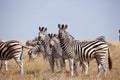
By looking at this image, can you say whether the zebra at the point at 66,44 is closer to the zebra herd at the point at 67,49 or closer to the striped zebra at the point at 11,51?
the zebra herd at the point at 67,49

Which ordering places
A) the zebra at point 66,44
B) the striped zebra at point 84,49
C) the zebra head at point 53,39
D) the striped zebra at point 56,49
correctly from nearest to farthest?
1. the zebra at point 66,44
2. the striped zebra at point 84,49
3. the striped zebra at point 56,49
4. the zebra head at point 53,39

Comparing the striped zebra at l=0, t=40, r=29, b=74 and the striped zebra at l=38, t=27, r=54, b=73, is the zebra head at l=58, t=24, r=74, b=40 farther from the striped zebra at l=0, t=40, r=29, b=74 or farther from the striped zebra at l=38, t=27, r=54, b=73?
the striped zebra at l=0, t=40, r=29, b=74

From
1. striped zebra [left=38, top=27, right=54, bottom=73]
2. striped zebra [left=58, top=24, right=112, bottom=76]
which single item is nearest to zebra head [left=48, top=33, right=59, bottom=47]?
striped zebra [left=38, top=27, right=54, bottom=73]

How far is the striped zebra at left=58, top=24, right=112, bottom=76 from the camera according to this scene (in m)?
14.4

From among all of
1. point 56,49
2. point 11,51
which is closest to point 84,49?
point 56,49

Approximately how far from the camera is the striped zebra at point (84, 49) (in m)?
14.4

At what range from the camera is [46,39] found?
15719 mm

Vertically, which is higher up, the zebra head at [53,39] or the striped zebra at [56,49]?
the zebra head at [53,39]

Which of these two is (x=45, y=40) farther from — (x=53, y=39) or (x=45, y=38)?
(x=53, y=39)

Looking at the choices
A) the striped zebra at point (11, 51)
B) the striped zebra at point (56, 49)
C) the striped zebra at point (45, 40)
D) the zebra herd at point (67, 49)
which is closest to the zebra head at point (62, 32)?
the zebra herd at point (67, 49)

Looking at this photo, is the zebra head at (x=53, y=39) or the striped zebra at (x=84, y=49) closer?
the striped zebra at (x=84, y=49)

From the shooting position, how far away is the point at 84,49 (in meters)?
14.9

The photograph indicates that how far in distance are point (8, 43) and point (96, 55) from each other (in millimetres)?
4333

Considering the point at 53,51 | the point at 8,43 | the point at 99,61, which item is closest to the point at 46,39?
the point at 53,51
